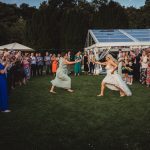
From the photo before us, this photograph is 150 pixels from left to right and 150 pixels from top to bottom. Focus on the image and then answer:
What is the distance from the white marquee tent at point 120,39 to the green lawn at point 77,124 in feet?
40.6

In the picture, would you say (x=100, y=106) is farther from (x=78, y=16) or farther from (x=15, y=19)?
(x=15, y=19)

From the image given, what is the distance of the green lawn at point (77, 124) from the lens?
645 cm

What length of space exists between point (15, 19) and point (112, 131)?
5792 cm

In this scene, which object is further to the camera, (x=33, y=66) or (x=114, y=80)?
(x=33, y=66)

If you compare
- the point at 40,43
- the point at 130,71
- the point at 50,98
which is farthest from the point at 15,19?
the point at 50,98

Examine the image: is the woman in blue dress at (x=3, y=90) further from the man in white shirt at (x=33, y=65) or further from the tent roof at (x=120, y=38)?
the tent roof at (x=120, y=38)

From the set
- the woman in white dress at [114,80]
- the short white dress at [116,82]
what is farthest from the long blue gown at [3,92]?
the short white dress at [116,82]

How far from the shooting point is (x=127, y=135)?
704 cm

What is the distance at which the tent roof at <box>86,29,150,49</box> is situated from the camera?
24.7m

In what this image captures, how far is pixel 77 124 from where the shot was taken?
811 cm

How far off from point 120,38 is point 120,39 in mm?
380

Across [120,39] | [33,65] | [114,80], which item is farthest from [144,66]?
[33,65]

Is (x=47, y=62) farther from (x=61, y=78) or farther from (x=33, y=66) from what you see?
(x=61, y=78)

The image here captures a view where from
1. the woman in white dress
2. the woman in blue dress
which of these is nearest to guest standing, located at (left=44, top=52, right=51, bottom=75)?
the woman in white dress
